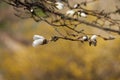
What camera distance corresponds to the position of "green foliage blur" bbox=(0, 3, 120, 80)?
453 inches

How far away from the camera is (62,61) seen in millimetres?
12328

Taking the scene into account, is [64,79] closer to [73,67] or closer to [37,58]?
[73,67]

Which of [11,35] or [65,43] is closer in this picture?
[65,43]

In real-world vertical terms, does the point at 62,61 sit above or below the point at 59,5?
below

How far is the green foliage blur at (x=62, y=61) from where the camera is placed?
11516mm

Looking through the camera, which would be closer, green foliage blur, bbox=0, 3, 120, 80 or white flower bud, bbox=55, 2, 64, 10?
white flower bud, bbox=55, 2, 64, 10

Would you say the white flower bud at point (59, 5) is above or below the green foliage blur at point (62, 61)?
above

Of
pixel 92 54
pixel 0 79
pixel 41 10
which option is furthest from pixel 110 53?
pixel 41 10

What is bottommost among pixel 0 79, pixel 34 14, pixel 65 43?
pixel 0 79

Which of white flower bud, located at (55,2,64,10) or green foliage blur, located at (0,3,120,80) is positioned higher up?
white flower bud, located at (55,2,64,10)

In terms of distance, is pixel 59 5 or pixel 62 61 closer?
pixel 59 5

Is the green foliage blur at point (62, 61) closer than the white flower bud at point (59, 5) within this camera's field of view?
No

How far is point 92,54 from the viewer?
39.4ft

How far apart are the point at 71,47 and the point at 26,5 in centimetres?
838
